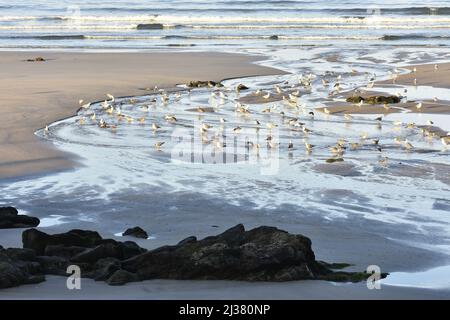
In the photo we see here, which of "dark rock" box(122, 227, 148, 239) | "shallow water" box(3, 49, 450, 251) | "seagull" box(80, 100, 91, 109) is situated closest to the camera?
"dark rock" box(122, 227, 148, 239)

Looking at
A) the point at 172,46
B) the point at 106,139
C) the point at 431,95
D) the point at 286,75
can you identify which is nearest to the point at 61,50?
the point at 172,46

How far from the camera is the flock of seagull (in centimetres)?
1295

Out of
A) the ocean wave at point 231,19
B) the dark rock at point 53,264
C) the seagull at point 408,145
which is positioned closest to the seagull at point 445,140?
the seagull at point 408,145

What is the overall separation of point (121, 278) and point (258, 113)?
9.78m

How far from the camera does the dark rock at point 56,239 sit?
7207mm

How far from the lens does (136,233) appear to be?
26.9ft

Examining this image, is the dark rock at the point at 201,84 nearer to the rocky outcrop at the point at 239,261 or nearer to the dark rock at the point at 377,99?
the dark rock at the point at 377,99

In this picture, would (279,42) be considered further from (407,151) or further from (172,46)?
(407,151)

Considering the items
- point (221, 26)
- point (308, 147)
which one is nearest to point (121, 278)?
point (308, 147)

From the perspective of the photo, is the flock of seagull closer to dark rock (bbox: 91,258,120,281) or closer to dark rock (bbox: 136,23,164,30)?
dark rock (bbox: 91,258,120,281)

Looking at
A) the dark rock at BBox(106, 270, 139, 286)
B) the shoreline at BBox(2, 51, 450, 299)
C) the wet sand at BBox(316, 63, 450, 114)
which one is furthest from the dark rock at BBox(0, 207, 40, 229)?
the wet sand at BBox(316, 63, 450, 114)

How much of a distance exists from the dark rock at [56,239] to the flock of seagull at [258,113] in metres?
5.05

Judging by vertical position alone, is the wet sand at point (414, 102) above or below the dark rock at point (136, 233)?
below

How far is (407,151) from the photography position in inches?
489
